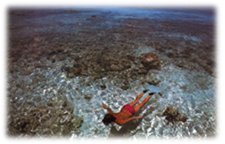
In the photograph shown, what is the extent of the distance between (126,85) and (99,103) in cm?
147

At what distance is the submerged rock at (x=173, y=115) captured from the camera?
669cm

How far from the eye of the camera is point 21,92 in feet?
25.8

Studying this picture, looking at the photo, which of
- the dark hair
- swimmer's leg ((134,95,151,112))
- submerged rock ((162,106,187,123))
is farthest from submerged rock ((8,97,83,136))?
submerged rock ((162,106,187,123))

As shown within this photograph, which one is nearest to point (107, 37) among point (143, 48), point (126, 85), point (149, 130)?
point (143, 48)

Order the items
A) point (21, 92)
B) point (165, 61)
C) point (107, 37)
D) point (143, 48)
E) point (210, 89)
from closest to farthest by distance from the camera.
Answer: point (21, 92)
point (210, 89)
point (165, 61)
point (143, 48)
point (107, 37)

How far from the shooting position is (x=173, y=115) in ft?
22.3

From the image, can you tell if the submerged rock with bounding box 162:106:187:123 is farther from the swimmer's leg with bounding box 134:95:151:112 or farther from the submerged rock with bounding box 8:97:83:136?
the submerged rock with bounding box 8:97:83:136

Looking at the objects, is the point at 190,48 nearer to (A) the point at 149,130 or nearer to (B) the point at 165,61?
(B) the point at 165,61

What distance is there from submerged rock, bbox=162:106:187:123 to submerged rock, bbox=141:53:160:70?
2762 millimetres

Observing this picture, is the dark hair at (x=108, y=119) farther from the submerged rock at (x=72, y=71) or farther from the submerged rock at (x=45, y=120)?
the submerged rock at (x=72, y=71)

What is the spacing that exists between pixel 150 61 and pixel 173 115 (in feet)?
12.1

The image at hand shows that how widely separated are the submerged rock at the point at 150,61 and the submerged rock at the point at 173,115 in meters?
2.76

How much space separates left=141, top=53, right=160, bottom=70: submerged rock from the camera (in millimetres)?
9620

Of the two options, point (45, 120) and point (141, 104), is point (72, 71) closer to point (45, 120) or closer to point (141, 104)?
point (45, 120)
